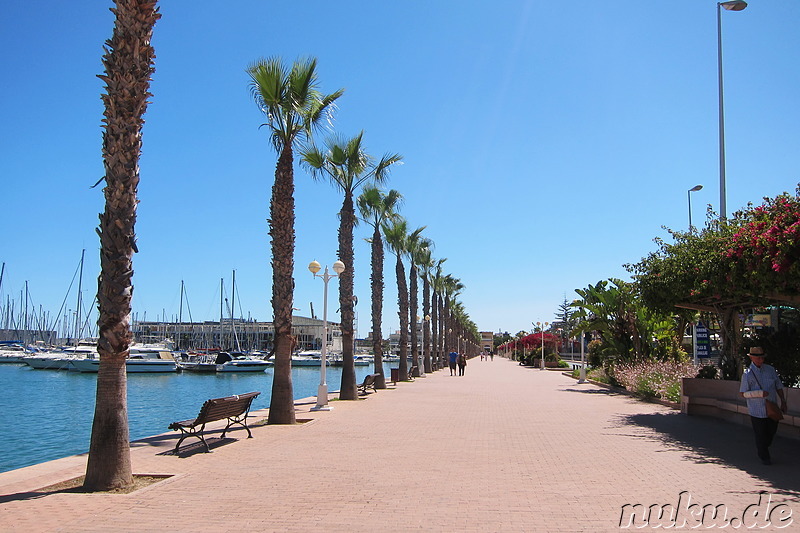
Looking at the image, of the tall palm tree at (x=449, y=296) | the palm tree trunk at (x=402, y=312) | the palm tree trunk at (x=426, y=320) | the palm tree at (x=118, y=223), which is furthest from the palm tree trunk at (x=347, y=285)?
the tall palm tree at (x=449, y=296)

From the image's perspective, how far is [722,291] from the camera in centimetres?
1248

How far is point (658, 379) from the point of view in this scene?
19.2 m

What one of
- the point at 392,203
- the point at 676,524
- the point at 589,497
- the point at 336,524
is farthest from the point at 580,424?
the point at 392,203

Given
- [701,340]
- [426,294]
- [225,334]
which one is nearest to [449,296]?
[426,294]

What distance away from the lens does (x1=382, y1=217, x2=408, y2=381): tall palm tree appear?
105 ft

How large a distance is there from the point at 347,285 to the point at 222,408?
415 inches

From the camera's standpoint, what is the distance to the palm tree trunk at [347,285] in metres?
20.7

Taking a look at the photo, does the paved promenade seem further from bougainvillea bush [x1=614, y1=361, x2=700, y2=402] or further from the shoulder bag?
bougainvillea bush [x1=614, y1=361, x2=700, y2=402]

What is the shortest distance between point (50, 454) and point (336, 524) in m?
11.9

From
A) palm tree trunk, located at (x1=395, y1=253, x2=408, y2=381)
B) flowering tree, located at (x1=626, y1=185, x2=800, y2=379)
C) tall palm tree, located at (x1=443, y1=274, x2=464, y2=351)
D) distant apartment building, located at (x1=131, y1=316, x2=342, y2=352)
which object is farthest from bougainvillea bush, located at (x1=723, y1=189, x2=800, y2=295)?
distant apartment building, located at (x1=131, y1=316, x2=342, y2=352)

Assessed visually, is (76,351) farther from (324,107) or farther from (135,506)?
(135,506)

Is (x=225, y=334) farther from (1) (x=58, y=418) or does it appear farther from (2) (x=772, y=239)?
(2) (x=772, y=239)

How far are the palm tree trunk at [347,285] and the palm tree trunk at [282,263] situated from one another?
252 inches

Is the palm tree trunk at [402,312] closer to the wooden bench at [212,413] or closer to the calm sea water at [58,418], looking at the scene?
the calm sea water at [58,418]
